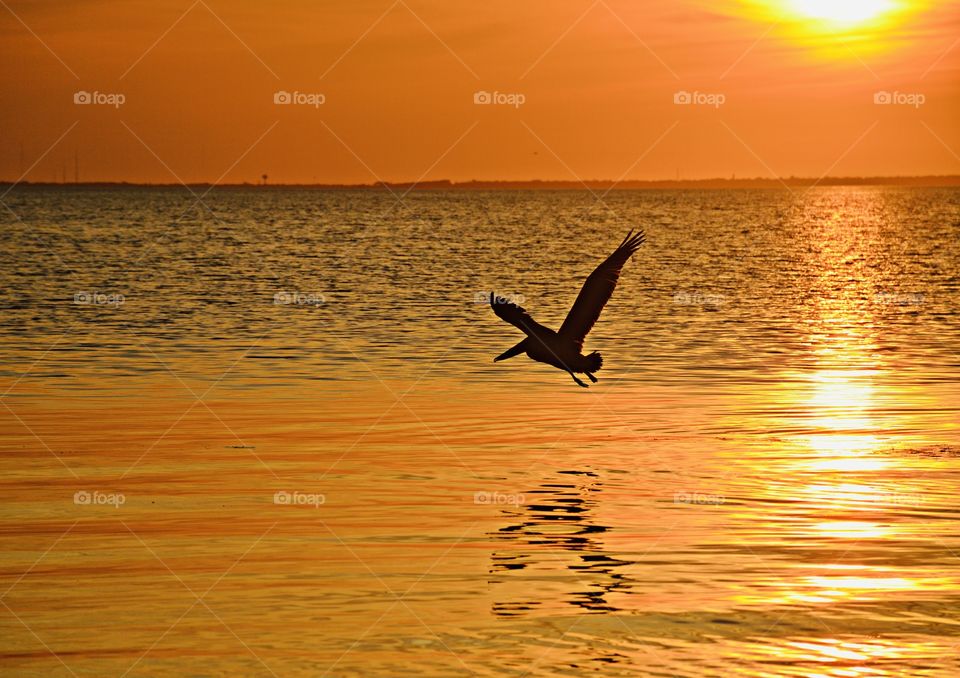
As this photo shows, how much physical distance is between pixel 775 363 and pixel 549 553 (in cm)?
1705

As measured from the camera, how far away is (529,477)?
58.3 feet

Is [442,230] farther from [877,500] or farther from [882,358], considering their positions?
[877,500]

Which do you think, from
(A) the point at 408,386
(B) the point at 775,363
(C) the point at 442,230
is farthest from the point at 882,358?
(C) the point at 442,230
